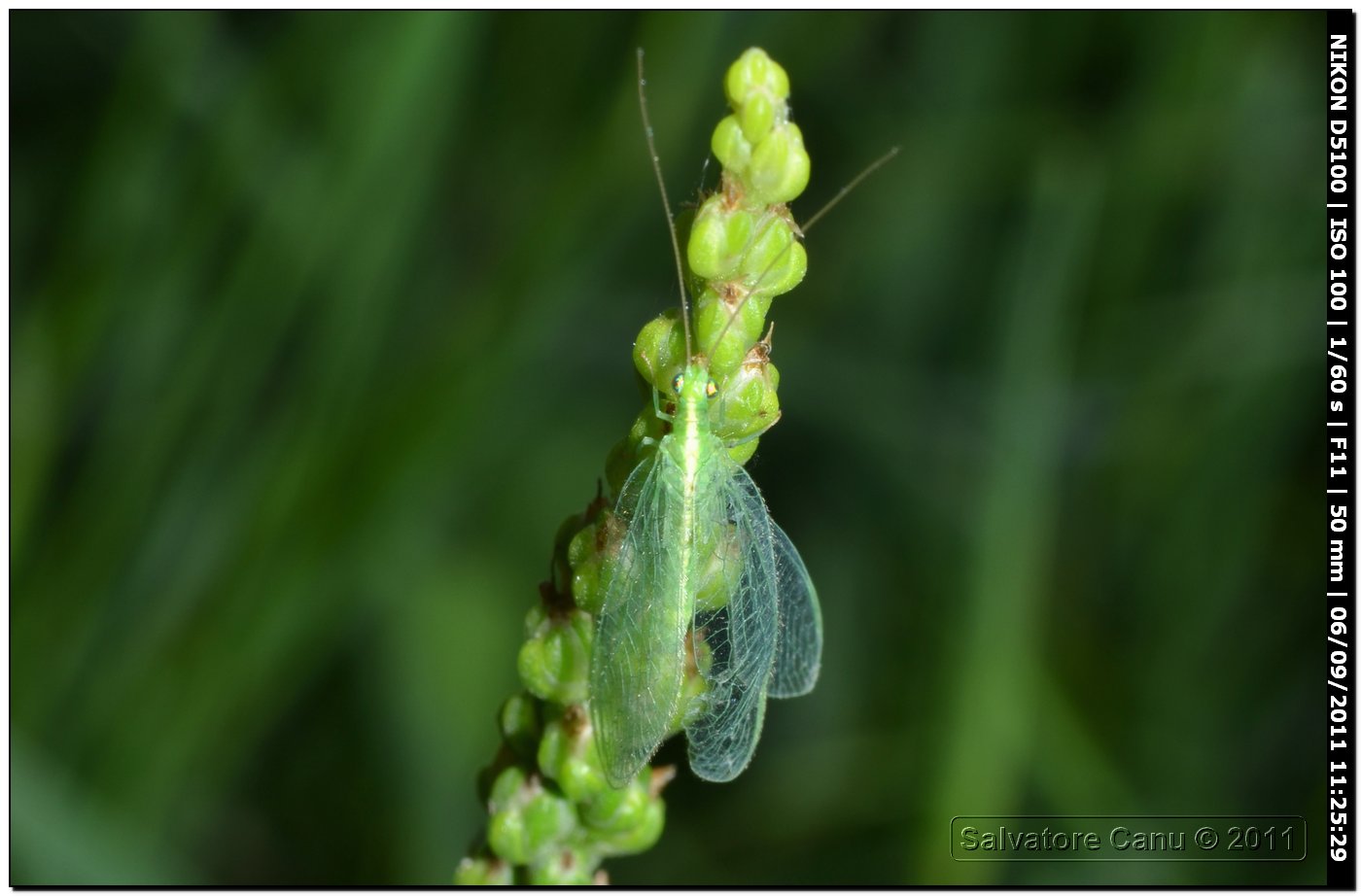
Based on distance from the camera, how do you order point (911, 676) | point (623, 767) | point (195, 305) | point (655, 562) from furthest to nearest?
point (911, 676), point (195, 305), point (655, 562), point (623, 767)

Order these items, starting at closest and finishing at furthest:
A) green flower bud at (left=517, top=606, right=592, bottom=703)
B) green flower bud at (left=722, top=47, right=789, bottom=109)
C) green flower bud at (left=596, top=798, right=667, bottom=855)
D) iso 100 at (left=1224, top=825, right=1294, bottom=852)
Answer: green flower bud at (left=722, top=47, right=789, bottom=109), green flower bud at (left=517, top=606, right=592, bottom=703), green flower bud at (left=596, top=798, right=667, bottom=855), iso 100 at (left=1224, top=825, right=1294, bottom=852)

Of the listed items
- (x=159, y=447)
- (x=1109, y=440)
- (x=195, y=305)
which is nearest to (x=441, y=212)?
(x=195, y=305)

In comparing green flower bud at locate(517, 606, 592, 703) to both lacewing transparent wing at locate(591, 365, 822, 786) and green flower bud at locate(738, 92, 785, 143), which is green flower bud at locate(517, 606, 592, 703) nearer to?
lacewing transparent wing at locate(591, 365, 822, 786)

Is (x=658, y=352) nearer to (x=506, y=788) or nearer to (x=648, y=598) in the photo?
(x=648, y=598)

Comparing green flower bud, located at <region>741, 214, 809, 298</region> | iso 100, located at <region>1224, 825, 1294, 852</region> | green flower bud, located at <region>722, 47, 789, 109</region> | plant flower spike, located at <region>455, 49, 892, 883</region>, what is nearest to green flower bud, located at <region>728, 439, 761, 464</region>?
plant flower spike, located at <region>455, 49, 892, 883</region>

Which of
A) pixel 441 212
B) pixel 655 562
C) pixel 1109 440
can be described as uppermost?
pixel 441 212

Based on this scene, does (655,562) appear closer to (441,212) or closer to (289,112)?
(289,112)

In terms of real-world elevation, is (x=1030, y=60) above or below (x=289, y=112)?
above
